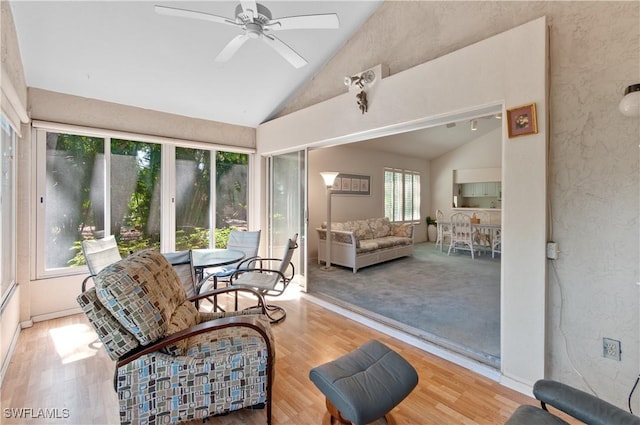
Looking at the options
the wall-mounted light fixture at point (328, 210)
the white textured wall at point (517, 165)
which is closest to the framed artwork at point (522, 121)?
the white textured wall at point (517, 165)

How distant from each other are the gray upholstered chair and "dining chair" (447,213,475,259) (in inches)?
226

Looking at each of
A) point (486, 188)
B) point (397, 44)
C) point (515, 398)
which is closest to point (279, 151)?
point (397, 44)

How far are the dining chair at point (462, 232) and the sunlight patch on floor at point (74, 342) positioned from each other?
675 cm

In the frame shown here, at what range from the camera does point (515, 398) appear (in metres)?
1.98

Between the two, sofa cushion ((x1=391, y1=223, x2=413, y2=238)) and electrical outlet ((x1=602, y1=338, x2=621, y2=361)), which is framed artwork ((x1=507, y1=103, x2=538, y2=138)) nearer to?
electrical outlet ((x1=602, y1=338, x2=621, y2=361))

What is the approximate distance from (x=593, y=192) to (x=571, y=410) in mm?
1369

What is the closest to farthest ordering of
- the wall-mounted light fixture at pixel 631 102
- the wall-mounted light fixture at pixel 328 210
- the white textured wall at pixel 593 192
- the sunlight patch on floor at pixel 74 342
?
the wall-mounted light fixture at pixel 631 102, the white textured wall at pixel 593 192, the sunlight patch on floor at pixel 74 342, the wall-mounted light fixture at pixel 328 210

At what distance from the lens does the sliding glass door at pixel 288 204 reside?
4.24 m

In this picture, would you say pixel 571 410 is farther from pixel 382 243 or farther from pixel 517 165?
pixel 382 243

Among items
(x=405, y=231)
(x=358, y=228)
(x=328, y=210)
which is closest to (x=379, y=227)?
(x=405, y=231)

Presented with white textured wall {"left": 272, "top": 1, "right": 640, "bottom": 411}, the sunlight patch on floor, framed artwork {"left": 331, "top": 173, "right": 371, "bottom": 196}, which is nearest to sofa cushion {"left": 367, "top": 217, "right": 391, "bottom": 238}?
framed artwork {"left": 331, "top": 173, "right": 371, "bottom": 196}

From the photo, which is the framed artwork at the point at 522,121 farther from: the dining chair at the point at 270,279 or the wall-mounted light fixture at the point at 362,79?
the dining chair at the point at 270,279

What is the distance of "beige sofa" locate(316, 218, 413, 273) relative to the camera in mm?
5363

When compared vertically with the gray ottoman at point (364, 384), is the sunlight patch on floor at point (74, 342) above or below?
below
